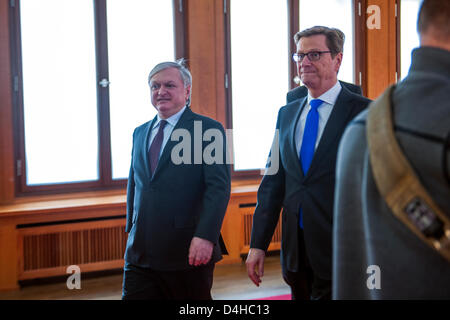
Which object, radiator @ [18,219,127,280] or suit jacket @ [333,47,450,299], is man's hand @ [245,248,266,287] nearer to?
suit jacket @ [333,47,450,299]

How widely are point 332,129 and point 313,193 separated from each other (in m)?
0.25

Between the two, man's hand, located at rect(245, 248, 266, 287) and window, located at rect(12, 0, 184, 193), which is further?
window, located at rect(12, 0, 184, 193)

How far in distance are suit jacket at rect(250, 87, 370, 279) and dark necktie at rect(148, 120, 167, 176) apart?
24.3 inches

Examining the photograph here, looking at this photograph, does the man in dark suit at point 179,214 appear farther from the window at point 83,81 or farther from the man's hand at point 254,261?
the window at point 83,81

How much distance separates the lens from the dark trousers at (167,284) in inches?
84.4

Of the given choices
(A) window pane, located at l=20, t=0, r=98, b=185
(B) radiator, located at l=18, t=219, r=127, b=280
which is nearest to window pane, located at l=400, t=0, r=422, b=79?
(A) window pane, located at l=20, t=0, r=98, b=185

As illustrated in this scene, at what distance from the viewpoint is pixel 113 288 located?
155 inches

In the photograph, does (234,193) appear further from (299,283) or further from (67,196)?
(299,283)

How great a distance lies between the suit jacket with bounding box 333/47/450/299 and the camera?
24.8 inches

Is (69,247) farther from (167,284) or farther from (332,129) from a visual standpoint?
(332,129)

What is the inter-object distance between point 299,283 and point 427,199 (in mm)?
1308

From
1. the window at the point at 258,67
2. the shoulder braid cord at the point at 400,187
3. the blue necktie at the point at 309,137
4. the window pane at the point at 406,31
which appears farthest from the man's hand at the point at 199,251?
the window pane at the point at 406,31

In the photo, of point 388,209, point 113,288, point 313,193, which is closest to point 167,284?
point 313,193

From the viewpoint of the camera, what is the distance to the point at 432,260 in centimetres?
67
